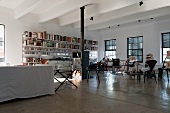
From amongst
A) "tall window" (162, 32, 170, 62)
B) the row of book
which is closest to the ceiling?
the row of book

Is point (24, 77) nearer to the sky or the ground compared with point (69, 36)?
nearer to the ground

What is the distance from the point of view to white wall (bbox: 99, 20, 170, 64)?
9398 mm

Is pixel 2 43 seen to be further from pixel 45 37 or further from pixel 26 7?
pixel 26 7

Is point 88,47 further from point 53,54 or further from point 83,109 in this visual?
point 83,109

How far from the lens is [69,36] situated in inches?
396

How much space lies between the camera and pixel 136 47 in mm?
10703

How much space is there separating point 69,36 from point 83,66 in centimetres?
321

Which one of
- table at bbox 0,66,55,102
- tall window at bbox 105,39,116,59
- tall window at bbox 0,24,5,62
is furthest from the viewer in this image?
tall window at bbox 105,39,116,59

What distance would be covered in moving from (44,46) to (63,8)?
8.29 feet

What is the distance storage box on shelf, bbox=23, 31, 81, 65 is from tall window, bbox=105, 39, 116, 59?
10.6ft

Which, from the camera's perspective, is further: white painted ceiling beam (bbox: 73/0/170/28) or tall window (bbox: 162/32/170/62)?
tall window (bbox: 162/32/170/62)

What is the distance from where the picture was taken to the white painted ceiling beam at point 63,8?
607 centimetres

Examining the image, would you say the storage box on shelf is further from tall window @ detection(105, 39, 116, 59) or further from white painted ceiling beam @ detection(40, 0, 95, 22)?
tall window @ detection(105, 39, 116, 59)

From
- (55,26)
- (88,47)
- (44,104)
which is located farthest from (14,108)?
(88,47)
